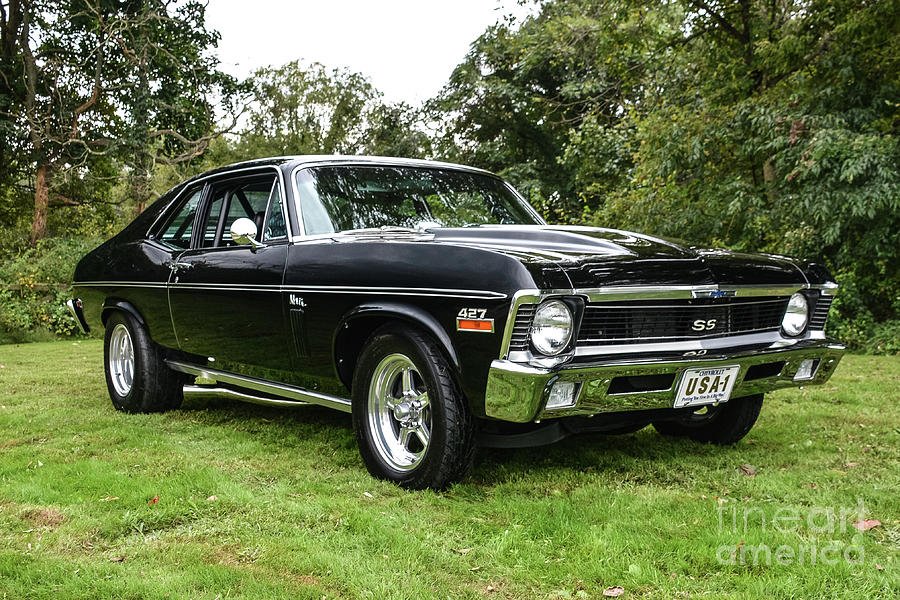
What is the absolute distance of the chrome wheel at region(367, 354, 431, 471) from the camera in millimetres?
4125

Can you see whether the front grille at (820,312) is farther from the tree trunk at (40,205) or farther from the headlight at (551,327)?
the tree trunk at (40,205)

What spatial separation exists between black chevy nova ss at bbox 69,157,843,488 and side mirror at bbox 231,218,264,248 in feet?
0.08

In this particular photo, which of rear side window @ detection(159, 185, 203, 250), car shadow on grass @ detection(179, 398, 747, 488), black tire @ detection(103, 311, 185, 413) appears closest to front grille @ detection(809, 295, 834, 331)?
car shadow on grass @ detection(179, 398, 747, 488)

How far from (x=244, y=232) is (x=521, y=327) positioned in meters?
2.06

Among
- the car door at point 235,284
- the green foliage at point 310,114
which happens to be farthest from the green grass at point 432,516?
the green foliage at point 310,114

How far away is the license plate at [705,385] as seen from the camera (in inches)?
151

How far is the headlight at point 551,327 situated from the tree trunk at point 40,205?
56.9ft

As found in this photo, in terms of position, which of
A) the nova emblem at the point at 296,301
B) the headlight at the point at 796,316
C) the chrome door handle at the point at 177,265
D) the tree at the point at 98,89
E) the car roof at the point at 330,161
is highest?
the tree at the point at 98,89

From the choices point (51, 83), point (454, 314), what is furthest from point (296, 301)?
point (51, 83)

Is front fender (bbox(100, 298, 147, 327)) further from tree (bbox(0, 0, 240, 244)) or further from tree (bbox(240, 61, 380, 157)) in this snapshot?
tree (bbox(240, 61, 380, 157))

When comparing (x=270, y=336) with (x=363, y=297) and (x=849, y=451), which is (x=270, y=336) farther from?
(x=849, y=451)

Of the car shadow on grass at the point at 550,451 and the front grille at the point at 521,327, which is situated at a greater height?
the front grille at the point at 521,327

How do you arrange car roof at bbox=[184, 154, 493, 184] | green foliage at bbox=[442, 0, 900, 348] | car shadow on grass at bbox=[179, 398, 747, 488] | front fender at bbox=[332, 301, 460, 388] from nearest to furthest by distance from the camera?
front fender at bbox=[332, 301, 460, 388] < car shadow on grass at bbox=[179, 398, 747, 488] < car roof at bbox=[184, 154, 493, 184] < green foliage at bbox=[442, 0, 900, 348]

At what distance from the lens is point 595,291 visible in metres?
3.59
